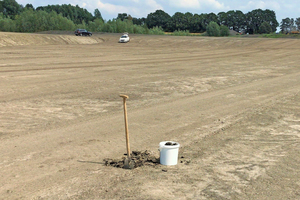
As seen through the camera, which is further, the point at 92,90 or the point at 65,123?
the point at 92,90

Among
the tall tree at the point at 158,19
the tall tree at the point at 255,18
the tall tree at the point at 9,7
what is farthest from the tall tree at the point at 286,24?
the tall tree at the point at 9,7

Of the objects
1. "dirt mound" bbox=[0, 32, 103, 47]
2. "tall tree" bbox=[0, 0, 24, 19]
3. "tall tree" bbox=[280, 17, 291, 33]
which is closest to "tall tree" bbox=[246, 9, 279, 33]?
"tall tree" bbox=[280, 17, 291, 33]

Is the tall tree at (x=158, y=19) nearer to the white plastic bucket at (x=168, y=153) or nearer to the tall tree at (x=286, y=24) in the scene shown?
the tall tree at (x=286, y=24)

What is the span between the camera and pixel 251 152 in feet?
23.3

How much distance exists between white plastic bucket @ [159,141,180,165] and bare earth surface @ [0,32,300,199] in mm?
152

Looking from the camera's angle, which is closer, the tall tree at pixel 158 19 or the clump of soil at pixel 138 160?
the clump of soil at pixel 138 160

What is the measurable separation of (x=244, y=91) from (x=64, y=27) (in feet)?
313

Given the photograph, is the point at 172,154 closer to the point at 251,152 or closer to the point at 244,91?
the point at 251,152

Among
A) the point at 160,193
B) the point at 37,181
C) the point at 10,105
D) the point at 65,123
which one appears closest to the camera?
the point at 160,193

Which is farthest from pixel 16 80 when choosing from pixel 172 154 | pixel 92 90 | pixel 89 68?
pixel 172 154

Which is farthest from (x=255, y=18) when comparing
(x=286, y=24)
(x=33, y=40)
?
(x=33, y=40)

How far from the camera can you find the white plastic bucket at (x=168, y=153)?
613 cm

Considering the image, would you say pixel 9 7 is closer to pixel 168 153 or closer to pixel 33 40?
pixel 33 40

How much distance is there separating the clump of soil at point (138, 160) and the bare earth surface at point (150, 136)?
0.55 ft
